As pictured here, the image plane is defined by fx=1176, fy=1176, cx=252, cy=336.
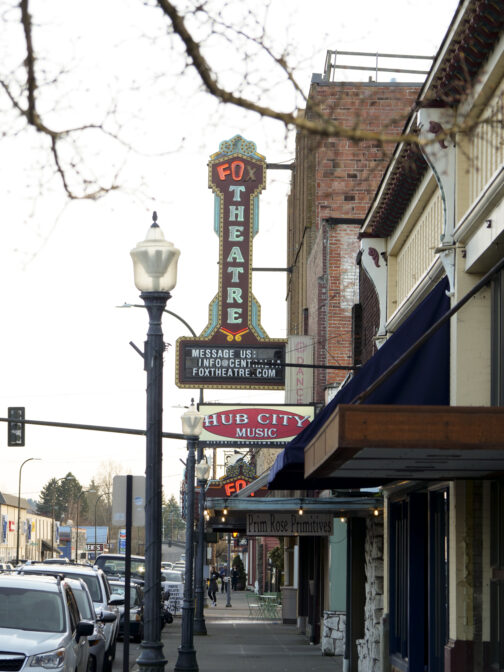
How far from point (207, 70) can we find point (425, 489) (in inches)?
385

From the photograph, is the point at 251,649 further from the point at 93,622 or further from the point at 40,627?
the point at 40,627

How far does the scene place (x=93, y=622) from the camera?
1680 cm

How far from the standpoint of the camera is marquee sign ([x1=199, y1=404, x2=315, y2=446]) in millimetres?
29297

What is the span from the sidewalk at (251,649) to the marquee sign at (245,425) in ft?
16.5

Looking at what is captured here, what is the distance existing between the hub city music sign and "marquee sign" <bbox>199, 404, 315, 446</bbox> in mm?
1246

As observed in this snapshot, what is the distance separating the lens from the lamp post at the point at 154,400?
35.7 feet

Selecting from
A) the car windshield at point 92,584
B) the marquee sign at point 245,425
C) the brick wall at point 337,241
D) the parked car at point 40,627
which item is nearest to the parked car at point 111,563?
the marquee sign at point 245,425

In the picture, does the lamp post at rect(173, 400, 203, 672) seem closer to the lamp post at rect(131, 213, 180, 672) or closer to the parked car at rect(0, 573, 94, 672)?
the parked car at rect(0, 573, 94, 672)

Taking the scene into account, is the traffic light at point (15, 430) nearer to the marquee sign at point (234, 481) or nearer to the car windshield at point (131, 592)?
the car windshield at point (131, 592)

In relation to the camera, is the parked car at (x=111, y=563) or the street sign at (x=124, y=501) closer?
the street sign at (x=124, y=501)

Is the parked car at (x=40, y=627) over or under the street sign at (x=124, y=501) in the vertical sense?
under

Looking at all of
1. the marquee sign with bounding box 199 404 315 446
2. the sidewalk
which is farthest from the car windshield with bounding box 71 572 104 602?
the marquee sign with bounding box 199 404 315 446

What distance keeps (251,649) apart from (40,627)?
16.0 m

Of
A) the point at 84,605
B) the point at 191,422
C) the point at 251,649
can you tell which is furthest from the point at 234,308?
the point at 84,605
